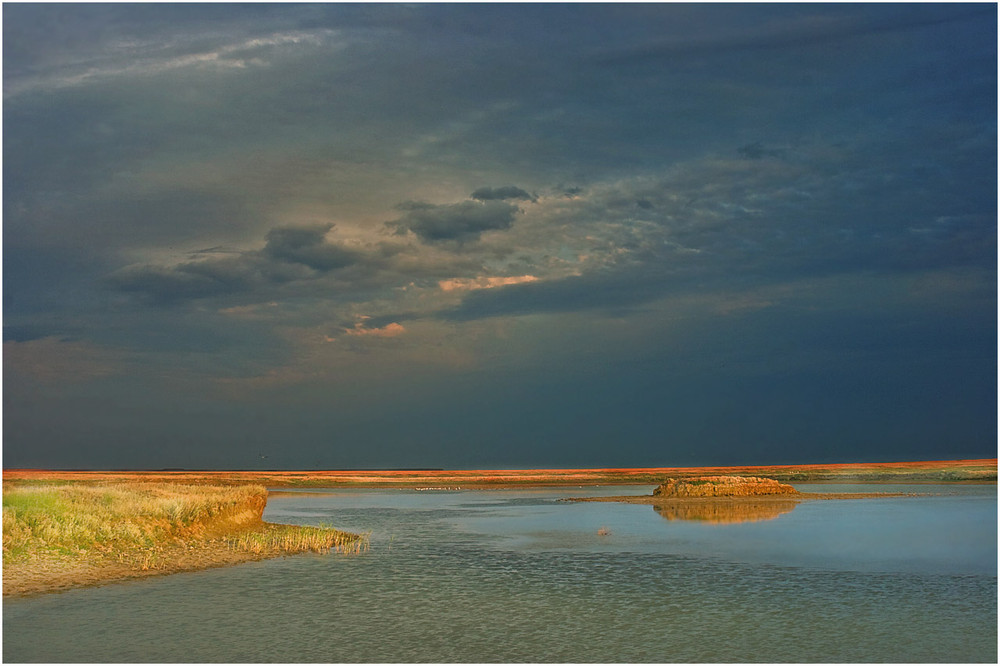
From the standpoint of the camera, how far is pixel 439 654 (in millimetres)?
16703

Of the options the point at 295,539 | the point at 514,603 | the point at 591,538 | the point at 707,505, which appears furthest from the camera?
the point at 707,505

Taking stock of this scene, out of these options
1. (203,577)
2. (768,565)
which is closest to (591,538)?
(768,565)

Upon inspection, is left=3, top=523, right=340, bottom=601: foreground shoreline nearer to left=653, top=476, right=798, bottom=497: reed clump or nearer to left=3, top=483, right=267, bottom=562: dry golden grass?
left=3, top=483, right=267, bottom=562: dry golden grass

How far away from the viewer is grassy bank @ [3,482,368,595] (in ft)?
81.4

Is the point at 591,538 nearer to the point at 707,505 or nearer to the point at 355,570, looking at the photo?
the point at 355,570

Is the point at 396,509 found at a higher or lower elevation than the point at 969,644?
lower

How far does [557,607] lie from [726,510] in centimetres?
4156

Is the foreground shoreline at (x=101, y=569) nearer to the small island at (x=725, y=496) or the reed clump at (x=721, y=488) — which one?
the small island at (x=725, y=496)

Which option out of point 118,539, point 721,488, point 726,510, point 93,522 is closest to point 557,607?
point 118,539

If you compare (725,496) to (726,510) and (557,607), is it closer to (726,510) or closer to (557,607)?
(726,510)

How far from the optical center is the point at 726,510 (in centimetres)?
5988

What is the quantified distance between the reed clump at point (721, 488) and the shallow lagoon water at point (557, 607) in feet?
121

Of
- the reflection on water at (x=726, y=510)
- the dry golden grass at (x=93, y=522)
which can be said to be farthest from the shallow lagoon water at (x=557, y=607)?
the reflection on water at (x=726, y=510)

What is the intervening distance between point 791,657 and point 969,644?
4.24m
